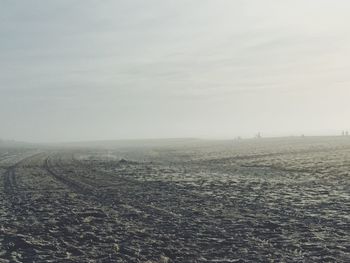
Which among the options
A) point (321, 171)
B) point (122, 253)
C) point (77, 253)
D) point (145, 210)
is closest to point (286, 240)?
point (122, 253)

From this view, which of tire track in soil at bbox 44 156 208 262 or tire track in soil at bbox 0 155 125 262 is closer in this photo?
tire track in soil at bbox 44 156 208 262

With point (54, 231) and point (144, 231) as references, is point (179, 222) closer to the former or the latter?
point (144, 231)

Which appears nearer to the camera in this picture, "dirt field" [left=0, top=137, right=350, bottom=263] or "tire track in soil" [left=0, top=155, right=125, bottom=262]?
"dirt field" [left=0, top=137, right=350, bottom=263]

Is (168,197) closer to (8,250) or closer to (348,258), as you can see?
(8,250)

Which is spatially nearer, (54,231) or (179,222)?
(54,231)

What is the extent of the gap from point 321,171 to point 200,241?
2453 centimetres

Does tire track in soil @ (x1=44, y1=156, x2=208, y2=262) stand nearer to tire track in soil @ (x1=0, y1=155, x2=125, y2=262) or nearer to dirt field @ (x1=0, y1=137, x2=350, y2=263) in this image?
dirt field @ (x1=0, y1=137, x2=350, y2=263)

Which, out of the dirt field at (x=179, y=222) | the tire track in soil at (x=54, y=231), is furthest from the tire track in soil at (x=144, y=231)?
the tire track in soil at (x=54, y=231)

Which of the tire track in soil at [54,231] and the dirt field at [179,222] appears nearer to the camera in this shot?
the dirt field at [179,222]

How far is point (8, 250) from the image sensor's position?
499 inches

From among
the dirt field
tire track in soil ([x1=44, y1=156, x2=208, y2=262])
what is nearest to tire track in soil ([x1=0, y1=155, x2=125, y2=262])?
the dirt field

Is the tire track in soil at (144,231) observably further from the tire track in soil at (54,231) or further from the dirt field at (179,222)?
the tire track in soil at (54,231)

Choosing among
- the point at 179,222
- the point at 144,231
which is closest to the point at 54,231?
the point at 144,231

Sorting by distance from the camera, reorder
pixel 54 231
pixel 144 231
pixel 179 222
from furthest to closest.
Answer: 1. pixel 179 222
2. pixel 54 231
3. pixel 144 231
